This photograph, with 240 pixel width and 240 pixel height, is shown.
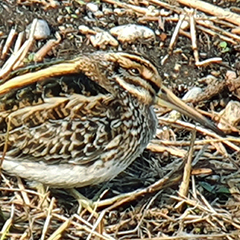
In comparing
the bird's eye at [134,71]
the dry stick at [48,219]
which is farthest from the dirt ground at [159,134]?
the bird's eye at [134,71]

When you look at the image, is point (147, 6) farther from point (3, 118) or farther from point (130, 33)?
point (3, 118)

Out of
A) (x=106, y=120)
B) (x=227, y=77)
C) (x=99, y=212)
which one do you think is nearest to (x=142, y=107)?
(x=106, y=120)

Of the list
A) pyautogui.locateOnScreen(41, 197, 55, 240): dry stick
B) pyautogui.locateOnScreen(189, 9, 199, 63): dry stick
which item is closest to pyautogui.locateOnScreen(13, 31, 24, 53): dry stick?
pyautogui.locateOnScreen(189, 9, 199, 63): dry stick

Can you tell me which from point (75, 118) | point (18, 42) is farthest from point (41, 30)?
point (75, 118)

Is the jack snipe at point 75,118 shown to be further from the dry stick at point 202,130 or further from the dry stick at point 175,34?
the dry stick at point 175,34

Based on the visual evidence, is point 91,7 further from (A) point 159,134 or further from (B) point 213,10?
(A) point 159,134

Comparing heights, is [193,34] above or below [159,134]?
above
